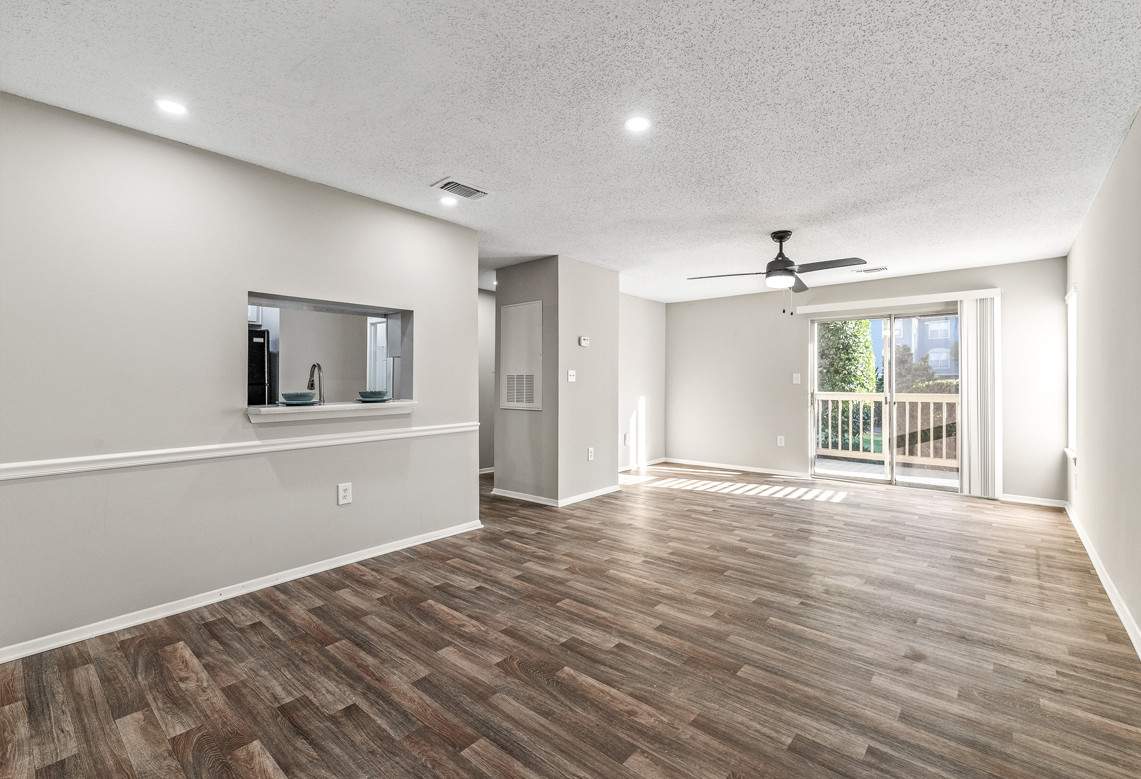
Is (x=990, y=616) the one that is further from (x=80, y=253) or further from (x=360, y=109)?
(x=80, y=253)

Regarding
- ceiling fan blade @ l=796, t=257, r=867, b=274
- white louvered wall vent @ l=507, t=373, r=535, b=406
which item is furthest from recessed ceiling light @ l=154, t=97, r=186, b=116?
ceiling fan blade @ l=796, t=257, r=867, b=274

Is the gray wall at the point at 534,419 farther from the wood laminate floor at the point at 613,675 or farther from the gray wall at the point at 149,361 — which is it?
the gray wall at the point at 149,361

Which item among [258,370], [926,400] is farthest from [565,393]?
[926,400]

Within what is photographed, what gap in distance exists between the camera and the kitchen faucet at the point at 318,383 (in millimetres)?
3553

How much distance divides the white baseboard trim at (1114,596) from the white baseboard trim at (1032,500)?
1072 mm

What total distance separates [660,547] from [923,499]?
3.41 m

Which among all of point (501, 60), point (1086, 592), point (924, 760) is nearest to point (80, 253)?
point (501, 60)

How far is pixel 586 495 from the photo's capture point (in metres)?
5.55

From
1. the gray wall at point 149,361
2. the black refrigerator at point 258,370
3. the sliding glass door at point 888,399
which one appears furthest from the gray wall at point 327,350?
the sliding glass door at point 888,399

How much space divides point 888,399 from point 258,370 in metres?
6.53

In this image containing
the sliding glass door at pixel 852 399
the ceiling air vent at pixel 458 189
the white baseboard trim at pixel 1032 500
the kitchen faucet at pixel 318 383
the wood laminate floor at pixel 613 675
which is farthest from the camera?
the sliding glass door at pixel 852 399

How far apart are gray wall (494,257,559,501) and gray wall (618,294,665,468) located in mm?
1935

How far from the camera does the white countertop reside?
3055 mm

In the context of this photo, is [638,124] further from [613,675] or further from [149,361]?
[149,361]
